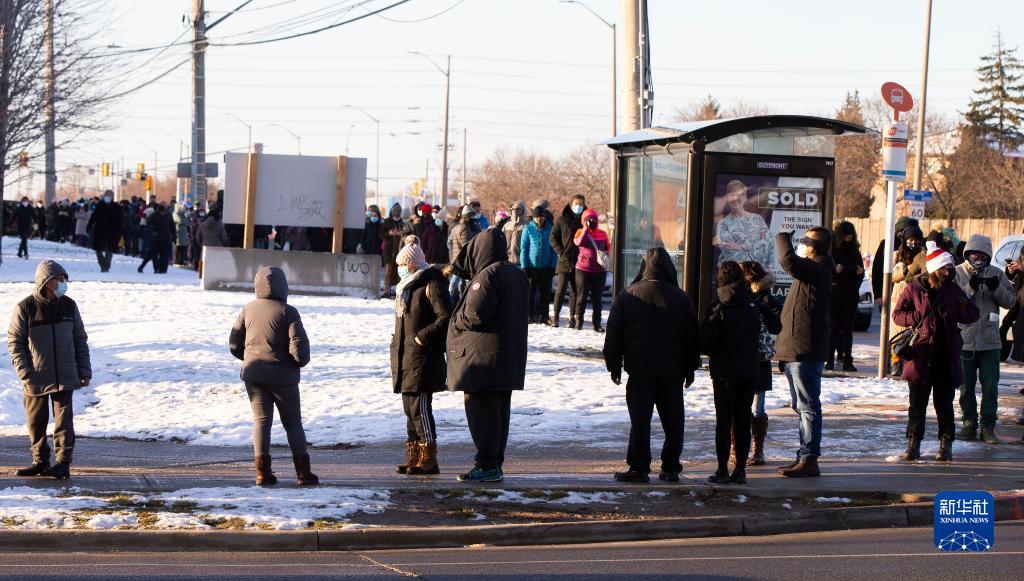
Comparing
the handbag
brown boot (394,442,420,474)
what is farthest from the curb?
the handbag

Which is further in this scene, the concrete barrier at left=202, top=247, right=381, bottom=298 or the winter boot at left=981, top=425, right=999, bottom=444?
the concrete barrier at left=202, top=247, right=381, bottom=298

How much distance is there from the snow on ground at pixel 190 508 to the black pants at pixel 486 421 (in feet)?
2.88

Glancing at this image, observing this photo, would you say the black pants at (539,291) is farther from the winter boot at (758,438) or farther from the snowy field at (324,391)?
the winter boot at (758,438)

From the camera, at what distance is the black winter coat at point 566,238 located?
62.6 feet

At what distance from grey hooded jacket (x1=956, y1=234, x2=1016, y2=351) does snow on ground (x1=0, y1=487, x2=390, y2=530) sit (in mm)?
5829

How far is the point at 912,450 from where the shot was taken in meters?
10.8

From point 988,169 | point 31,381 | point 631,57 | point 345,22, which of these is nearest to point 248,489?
point 31,381

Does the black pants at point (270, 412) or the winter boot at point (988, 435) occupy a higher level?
the black pants at point (270, 412)

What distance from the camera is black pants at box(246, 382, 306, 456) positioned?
9305 millimetres

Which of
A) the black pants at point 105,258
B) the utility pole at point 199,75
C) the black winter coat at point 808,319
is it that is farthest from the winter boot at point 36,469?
the black pants at point 105,258

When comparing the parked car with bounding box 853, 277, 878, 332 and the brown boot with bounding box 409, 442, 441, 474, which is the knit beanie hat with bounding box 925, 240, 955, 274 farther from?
the parked car with bounding box 853, 277, 878, 332

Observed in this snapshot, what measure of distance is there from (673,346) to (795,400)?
5.08ft

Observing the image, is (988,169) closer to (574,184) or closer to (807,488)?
(574,184)

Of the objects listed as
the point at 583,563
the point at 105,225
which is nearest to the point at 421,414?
the point at 583,563
